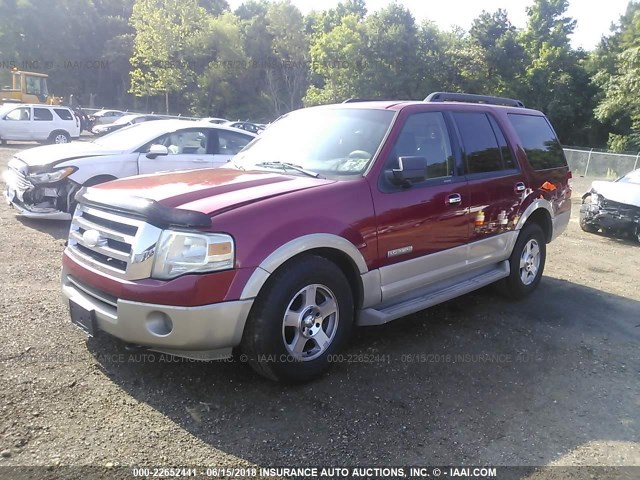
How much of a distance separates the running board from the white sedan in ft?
14.8

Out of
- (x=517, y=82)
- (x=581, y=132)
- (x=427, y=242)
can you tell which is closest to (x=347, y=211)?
(x=427, y=242)

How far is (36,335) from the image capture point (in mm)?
4035

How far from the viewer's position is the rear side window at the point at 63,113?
853 inches

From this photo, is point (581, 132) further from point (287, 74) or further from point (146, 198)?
point (146, 198)

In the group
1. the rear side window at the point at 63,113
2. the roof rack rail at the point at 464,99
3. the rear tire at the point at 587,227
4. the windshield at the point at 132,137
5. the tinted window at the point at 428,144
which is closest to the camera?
the tinted window at the point at 428,144

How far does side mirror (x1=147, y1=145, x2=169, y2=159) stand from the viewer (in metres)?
7.91

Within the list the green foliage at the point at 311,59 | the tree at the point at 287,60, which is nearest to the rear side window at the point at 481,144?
the green foliage at the point at 311,59

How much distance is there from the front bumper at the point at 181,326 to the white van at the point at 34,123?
2103 centimetres

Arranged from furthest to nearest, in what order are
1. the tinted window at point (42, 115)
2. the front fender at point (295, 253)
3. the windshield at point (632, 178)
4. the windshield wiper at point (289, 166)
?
1. the tinted window at point (42, 115)
2. the windshield at point (632, 178)
3. the windshield wiper at point (289, 166)
4. the front fender at point (295, 253)

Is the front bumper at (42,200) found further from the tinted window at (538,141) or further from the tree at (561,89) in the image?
the tree at (561,89)

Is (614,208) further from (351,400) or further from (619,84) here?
(619,84)

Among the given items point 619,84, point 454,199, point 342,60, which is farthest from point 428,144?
point 342,60

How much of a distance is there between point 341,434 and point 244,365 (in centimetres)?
106

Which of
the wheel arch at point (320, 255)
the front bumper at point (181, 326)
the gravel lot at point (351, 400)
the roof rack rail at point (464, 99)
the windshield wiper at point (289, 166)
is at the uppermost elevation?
the roof rack rail at point (464, 99)
